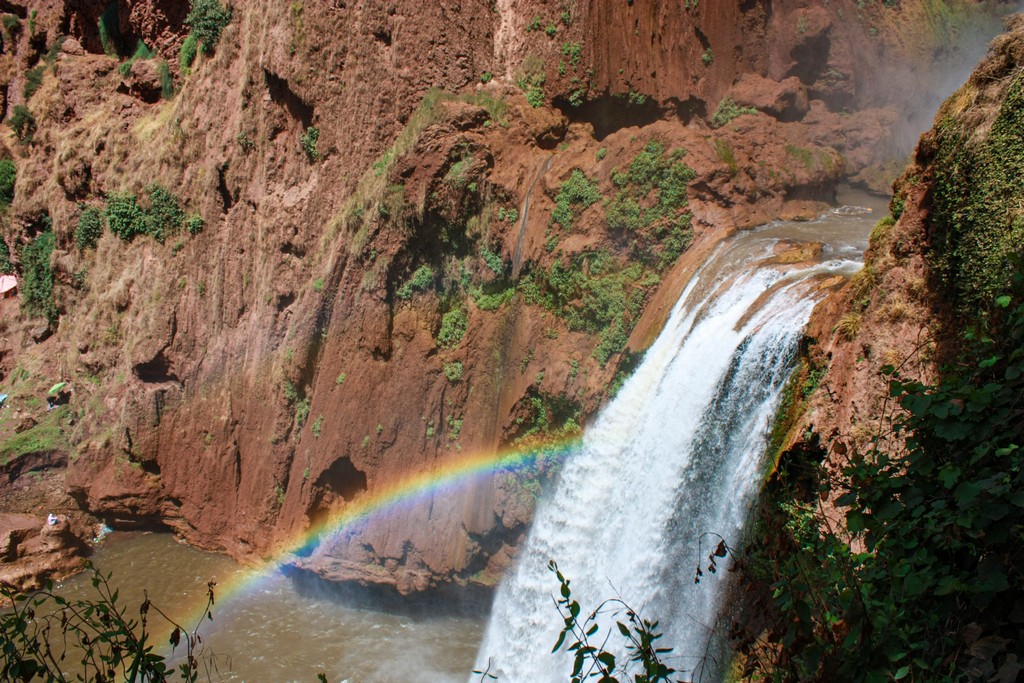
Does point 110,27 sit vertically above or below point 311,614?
above

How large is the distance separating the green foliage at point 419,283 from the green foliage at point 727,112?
7.39 metres

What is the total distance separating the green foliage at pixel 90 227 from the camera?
778 inches

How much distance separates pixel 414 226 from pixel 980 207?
10.4 meters

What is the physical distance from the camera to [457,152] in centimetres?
1500

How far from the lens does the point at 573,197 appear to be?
14516mm

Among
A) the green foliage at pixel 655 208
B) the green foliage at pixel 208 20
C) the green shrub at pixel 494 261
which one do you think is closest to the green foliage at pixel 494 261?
the green shrub at pixel 494 261

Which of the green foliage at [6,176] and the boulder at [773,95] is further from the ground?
the boulder at [773,95]

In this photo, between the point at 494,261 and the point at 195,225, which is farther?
the point at 195,225

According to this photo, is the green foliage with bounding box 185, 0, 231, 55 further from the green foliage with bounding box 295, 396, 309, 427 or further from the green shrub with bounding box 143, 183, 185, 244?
the green foliage with bounding box 295, 396, 309, 427

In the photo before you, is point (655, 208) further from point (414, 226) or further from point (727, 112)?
point (414, 226)

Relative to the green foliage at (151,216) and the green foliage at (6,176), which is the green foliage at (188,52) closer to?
the green foliage at (151,216)

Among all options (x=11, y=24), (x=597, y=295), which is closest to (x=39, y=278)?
(x=11, y=24)

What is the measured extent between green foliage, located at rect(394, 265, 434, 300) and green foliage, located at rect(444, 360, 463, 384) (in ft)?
5.38

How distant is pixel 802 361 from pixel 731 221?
5.56 metres
